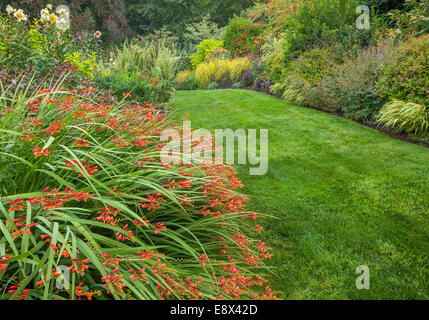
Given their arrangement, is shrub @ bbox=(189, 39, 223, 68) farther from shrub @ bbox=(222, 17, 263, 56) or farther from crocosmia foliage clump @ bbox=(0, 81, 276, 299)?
crocosmia foliage clump @ bbox=(0, 81, 276, 299)

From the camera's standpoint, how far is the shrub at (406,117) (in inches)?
166

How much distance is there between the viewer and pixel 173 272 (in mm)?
1284

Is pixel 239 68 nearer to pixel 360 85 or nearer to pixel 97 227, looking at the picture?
pixel 360 85

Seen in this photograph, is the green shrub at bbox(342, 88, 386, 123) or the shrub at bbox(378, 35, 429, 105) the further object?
the green shrub at bbox(342, 88, 386, 123)

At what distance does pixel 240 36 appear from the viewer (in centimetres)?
1263

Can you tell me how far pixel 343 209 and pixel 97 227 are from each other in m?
2.16

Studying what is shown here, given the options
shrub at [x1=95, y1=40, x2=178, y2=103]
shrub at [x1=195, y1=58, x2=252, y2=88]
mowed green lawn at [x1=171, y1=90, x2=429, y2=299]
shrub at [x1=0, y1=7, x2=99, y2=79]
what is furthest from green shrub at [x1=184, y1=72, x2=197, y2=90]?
shrub at [x1=0, y1=7, x2=99, y2=79]

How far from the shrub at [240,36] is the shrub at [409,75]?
26.0 ft

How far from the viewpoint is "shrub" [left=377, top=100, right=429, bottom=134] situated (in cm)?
421

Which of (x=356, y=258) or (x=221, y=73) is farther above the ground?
(x=221, y=73)

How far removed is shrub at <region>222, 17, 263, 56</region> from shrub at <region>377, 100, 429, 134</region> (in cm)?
856
